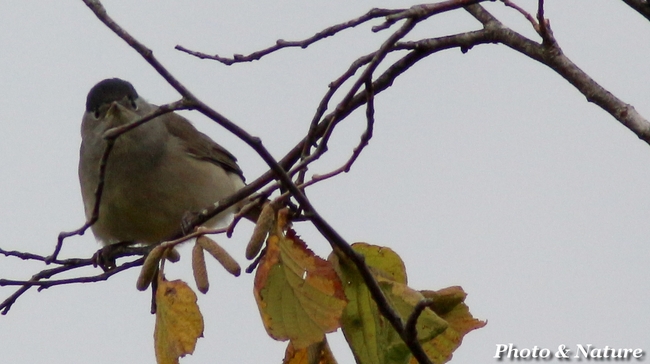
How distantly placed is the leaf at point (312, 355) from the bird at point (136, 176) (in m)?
3.12

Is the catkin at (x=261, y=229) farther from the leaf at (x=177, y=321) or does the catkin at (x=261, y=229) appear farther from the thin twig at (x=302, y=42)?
the thin twig at (x=302, y=42)

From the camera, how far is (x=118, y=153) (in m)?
5.79

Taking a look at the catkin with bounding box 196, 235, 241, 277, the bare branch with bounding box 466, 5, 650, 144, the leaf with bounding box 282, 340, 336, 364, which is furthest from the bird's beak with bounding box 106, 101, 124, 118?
the leaf with bounding box 282, 340, 336, 364

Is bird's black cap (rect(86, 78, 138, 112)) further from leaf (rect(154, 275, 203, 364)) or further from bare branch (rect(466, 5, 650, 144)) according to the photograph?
leaf (rect(154, 275, 203, 364))

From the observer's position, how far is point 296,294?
93.0 inches

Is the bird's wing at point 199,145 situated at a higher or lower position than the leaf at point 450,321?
higher

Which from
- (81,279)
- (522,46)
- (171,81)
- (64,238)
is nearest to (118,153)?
(81,279)

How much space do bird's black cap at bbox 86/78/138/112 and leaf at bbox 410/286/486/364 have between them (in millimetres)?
3821

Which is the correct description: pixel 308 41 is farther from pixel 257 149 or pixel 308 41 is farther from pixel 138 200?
pixel 138 200

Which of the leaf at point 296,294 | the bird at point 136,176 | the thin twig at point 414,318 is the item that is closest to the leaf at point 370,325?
the leaf at point 296,294

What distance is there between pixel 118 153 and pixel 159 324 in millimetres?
3497

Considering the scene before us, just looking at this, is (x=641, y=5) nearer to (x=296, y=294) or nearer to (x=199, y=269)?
(x=296, y=294)

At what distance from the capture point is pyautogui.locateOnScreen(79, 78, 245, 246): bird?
225 inches

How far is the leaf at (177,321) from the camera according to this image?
7.87 feet
